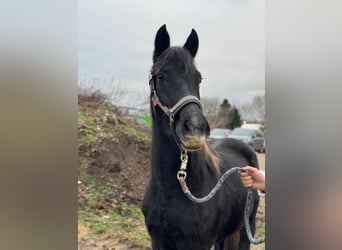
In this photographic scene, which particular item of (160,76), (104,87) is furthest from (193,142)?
(104,87)

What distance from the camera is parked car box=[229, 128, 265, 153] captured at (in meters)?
1.47

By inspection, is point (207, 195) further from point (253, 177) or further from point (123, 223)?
point (123, 223)

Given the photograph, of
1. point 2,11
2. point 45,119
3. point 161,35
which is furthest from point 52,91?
point 161,35

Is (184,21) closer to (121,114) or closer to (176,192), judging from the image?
(121,114)

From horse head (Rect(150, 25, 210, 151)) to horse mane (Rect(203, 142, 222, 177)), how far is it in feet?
0.55

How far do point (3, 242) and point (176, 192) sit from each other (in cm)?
67

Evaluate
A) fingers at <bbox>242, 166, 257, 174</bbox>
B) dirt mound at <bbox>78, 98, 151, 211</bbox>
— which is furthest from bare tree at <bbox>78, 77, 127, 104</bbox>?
fingers at <bbox>242, 166, 257, 174</bbox>

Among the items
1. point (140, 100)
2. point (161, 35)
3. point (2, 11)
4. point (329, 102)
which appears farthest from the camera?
point (140, 100)

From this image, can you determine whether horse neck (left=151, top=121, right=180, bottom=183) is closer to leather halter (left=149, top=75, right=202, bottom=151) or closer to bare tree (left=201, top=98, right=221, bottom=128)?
leather halter (left=149, top=75, right=202, bottom=151)

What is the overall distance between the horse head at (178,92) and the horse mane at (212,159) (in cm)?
17

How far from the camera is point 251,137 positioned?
5.04ft

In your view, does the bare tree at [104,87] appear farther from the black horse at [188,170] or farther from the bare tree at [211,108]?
the bare tree at [211,108]

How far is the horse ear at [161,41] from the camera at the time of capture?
1.40 metres

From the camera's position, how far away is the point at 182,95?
1.29m
